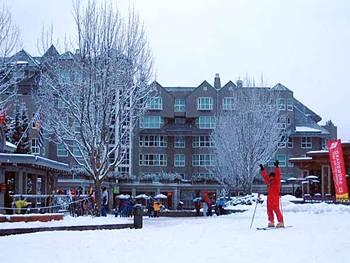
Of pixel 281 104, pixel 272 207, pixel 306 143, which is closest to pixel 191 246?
pixel 272 207

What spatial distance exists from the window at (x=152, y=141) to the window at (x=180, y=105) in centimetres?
416

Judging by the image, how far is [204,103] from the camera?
81.2 m

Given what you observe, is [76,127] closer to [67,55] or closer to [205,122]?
[67,55]

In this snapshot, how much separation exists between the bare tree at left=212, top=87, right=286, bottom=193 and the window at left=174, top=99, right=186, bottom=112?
2779 centimetres

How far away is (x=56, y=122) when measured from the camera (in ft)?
100

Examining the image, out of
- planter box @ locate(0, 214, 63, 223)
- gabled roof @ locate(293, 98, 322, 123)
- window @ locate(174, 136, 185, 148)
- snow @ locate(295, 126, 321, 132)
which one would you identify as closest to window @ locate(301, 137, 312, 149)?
snow @ locate(295, 126, 321, 132)

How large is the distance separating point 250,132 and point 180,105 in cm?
3322

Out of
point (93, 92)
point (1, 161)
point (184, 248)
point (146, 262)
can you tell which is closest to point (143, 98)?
point (93, 92)

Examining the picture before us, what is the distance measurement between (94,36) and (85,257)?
16.5m

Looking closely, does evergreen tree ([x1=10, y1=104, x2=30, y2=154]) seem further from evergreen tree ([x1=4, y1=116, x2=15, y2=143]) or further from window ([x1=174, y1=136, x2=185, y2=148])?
window ([x1=174, y1=136, x2=185, y2=148])

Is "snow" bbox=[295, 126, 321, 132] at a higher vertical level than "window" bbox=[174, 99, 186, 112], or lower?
lower

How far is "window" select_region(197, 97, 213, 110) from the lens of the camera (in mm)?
81188

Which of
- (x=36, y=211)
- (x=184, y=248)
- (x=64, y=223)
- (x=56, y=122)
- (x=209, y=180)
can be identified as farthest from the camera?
(x=209, y=180)

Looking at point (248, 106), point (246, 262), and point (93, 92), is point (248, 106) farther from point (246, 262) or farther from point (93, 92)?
point (246, 262)
